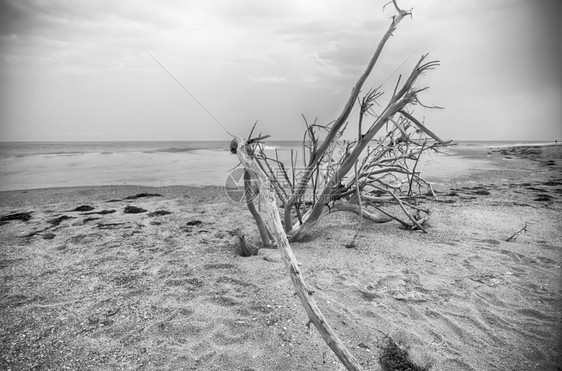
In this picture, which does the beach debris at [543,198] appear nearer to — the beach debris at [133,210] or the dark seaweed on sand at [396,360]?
the dark seaweed on sand at [396,360]

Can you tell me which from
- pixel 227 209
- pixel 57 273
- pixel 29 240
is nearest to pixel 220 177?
pixel 227 209

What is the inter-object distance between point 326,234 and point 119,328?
10.1 ft

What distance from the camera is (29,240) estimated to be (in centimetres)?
465

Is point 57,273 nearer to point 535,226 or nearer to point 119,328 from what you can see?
point 119,328

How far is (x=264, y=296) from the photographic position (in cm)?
312

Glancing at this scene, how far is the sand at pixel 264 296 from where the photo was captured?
2.39m

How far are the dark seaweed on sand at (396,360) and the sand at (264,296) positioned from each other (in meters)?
0.06

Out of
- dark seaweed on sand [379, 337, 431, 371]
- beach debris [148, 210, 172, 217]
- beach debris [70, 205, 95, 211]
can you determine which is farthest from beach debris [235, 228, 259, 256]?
beach debris [70, 205, 95, 211]

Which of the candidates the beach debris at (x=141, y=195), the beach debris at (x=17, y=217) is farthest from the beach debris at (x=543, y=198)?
the beach debris at (x=17, y=217)

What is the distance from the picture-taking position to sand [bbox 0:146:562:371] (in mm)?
2387

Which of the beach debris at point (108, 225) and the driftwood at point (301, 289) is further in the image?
the beach debris at point (108, 225)

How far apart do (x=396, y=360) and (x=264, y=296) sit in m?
1.28

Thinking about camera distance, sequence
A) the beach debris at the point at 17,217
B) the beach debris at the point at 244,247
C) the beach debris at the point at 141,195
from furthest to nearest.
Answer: the beach debris at the point at 141,195, the beach debris at the point at 17,217, the beach debris at the point at 244,247

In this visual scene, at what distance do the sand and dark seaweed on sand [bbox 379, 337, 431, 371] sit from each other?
6 cm
